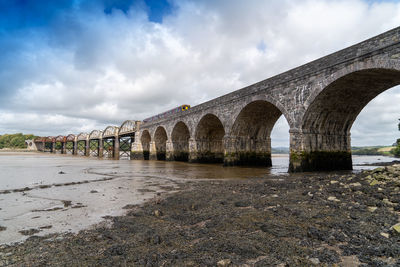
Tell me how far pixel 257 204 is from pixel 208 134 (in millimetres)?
23474

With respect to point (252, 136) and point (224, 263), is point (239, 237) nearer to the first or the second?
point (224, 263)

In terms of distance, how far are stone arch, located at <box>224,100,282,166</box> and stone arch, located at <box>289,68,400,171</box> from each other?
18.0ft

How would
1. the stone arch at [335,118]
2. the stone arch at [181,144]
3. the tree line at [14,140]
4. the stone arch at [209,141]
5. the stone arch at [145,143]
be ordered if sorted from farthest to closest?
1. the tree line at [14,140]
2. the stone arch at [145,143]
3. the stone arch at [181,144]
4. the stone arch at [209,141]
5. the stone arch at [335,118]

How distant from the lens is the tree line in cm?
10731

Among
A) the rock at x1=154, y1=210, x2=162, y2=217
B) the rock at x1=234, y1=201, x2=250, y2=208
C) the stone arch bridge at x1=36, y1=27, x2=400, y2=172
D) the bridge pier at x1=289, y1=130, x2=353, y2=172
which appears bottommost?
the rock at x1=154, y1=210, x2=162, y2=217

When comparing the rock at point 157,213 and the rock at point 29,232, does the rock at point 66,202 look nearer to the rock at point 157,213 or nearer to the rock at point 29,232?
the rock at point 29,232

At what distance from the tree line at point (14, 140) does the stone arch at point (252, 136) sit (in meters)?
121

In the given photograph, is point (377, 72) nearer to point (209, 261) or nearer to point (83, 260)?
point (209, 261)

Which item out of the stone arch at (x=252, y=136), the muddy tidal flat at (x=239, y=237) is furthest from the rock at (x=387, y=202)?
the stone arch at (x=252, y=136)

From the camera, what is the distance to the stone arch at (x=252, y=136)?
20.4 m

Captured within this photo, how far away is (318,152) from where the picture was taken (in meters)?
14.8

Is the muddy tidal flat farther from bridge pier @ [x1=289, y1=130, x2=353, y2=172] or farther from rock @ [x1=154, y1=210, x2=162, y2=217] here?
bridge pier @ [x1=289, y1=130, x2=353, y2=172]

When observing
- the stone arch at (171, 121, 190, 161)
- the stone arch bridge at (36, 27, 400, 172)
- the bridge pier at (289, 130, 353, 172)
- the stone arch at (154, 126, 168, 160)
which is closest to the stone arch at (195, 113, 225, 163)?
the stone arch bridge at (36, 27, 400, 172)

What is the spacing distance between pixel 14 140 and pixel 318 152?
448 ft
